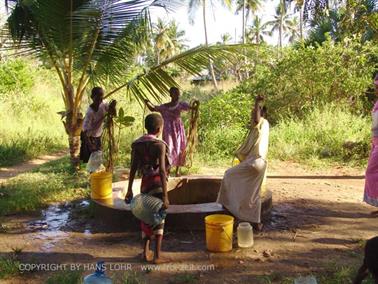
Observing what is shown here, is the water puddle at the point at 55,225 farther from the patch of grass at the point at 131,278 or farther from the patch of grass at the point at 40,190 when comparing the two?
the patch of grass at the point at 131,278

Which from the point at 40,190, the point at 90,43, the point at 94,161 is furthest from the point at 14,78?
the point at 94,161

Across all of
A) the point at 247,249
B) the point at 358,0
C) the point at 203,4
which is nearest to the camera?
the point at 247,249

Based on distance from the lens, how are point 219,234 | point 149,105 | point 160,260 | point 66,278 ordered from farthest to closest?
point 149,105, point 219,234, point 160,260, point 66,278

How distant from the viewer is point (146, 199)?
13.4 feet

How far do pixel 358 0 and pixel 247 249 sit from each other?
256 inches

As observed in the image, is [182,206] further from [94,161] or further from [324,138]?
[324,138]

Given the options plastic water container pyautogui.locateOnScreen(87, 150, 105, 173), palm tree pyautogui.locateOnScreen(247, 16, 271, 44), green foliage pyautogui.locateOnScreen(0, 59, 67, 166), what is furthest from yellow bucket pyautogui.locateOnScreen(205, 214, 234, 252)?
palm tree pyautogui.locateOnScreen(247, 16, 271, 44)

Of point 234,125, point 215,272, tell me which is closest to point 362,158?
point 234,125

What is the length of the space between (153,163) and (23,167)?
6.39 m

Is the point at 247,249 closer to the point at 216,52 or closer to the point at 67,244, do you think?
the point at 67,244

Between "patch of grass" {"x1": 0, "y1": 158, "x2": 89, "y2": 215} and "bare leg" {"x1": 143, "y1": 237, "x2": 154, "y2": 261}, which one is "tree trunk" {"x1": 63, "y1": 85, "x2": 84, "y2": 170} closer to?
"patch of grass" {"x1": 0, "y1": 158, "x2": 89, "y2": 215}

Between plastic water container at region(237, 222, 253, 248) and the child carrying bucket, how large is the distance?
0.88 m

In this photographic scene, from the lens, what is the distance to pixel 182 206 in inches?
211

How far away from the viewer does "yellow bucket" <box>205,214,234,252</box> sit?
14.6 ft
